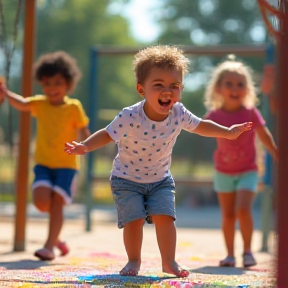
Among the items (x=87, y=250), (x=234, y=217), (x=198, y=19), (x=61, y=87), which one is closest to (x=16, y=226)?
(x=87, y=250)

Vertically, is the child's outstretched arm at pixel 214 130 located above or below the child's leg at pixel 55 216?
above

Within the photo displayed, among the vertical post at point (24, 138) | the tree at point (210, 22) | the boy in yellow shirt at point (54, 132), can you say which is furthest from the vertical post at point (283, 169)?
the tree at point (210, 22)

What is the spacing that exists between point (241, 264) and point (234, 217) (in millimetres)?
374

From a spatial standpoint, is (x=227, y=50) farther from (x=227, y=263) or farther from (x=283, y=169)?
(x=283, y=169)

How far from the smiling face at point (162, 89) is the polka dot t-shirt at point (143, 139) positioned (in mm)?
103

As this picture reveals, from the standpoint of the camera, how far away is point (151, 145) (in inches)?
188

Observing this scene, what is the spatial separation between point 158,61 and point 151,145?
499 mm

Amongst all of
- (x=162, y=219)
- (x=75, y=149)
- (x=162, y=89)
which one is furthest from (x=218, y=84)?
(x=75, y=149)

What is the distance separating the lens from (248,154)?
6.34 metres

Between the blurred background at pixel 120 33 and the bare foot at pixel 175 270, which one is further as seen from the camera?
the blurred background at pixel 120 33

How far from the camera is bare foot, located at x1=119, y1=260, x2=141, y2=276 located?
180 inches

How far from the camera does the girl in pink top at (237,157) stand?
6258mm

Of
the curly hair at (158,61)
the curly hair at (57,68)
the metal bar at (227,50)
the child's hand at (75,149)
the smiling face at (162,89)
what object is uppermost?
the metal bar at (227,50)

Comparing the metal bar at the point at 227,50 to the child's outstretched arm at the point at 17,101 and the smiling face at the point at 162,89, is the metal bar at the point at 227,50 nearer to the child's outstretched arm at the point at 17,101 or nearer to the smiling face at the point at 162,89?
the child's outstretched arm at the point at 17,101
